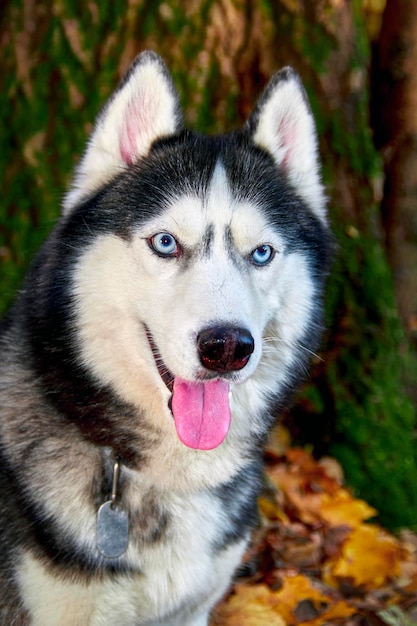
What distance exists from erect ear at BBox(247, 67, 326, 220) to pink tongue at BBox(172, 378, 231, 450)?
982mm

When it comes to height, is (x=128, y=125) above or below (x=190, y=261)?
above

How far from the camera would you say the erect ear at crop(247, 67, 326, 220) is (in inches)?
122

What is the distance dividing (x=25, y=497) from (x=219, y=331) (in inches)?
40.1

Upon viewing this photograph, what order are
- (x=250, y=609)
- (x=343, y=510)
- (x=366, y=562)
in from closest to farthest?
(x=250, y=609)
(x=366, y=562)
(x=343, y=510)

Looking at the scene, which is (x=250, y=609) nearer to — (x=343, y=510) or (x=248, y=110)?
(x=343, y=510)

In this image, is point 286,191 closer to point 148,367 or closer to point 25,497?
point 148,367

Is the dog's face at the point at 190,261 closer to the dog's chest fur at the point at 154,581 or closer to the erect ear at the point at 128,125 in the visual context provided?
the erect ear at the point at 128,125

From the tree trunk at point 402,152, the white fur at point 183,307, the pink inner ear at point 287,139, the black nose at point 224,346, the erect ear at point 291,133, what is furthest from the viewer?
the tree trunk at point 402,152

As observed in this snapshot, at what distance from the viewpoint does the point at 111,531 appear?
9.23ft

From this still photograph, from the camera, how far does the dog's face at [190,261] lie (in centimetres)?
264

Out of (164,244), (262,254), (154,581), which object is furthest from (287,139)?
(154,581)

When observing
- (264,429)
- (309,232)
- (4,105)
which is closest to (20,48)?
(4,105)

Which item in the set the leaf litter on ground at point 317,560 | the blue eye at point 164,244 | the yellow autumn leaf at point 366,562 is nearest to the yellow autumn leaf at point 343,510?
the leaf litter on ground at point 317,560

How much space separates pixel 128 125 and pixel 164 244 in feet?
1.78
